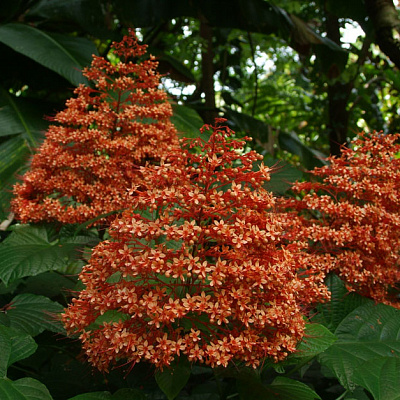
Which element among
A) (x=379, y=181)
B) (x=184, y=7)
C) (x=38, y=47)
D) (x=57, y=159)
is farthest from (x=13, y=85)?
(x=379, y=181)

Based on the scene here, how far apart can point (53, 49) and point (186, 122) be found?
852 mm

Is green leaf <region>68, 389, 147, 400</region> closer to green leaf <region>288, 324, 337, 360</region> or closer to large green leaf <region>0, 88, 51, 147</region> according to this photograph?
green leaf <region>288, 324, 337, 360</region>

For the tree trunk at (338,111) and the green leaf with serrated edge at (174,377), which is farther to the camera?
the tree trunk at (338,111)

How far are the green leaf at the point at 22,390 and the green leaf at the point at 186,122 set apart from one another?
1.50 meters

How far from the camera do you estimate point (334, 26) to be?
4.04 m

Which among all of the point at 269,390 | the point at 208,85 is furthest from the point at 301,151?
the point at 269,390

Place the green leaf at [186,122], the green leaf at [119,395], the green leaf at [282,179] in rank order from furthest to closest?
the green leaf at [186,122]
the green leaf at [282,179]
the green leaf at [119,395]

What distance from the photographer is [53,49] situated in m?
2.60

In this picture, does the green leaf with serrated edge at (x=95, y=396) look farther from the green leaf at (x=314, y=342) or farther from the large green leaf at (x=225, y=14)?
the large green leaf at (x=225, y=14)

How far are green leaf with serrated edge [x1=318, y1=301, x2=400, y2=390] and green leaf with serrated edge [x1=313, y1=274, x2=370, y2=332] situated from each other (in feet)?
0.21

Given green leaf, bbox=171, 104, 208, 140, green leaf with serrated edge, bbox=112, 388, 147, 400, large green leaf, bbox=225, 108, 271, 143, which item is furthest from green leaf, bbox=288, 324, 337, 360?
large green leaf, bbox=225, 108, 271, 143

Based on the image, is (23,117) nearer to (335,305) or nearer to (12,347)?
(12,347)

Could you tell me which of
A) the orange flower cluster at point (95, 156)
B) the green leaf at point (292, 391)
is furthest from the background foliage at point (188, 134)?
the orange flower cluster at point (95, 156)

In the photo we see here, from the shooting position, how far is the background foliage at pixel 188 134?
44.3 inches
